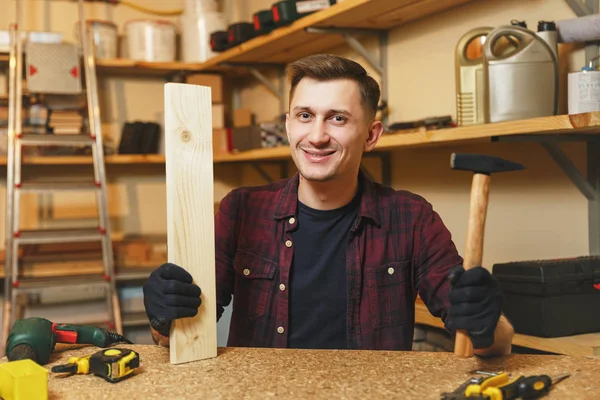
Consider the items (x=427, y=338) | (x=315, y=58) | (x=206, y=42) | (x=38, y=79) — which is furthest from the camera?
(x=206, y=42)

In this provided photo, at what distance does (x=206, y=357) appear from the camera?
1227 millimetres

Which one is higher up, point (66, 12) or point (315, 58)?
point (66, 12)

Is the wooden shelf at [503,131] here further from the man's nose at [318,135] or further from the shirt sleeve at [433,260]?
the man's nose at [318,135]

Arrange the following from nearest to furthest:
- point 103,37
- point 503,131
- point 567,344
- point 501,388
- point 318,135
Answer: point 501,388 → point 318,135 → point 567,344 → point 503,131 → point 103,37

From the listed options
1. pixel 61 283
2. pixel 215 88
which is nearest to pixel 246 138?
pixel 215 88

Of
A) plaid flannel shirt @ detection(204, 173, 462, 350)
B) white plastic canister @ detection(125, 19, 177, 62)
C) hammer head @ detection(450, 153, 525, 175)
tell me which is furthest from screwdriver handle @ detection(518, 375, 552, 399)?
white plastic canister @ detection(125, 19, 177, 62)

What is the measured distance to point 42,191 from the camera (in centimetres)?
373

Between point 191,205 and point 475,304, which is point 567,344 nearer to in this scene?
point 475,304

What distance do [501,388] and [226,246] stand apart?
95 centimetres

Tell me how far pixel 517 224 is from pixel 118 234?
106 inches

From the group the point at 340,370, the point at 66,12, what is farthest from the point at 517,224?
the point at 66,12

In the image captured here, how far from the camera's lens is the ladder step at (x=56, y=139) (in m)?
3.71

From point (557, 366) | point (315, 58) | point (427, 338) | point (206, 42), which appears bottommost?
point (427, 338)

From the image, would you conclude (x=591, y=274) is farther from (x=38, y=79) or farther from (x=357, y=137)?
(x=38, y=79)
